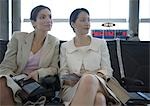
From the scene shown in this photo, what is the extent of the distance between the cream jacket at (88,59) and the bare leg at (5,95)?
528mm

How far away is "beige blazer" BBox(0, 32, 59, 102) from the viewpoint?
261 centimetres

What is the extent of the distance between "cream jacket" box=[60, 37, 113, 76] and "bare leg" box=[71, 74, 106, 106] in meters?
0.39

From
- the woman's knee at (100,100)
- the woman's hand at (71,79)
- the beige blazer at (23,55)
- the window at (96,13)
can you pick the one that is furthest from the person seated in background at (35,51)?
the window at (96,13)

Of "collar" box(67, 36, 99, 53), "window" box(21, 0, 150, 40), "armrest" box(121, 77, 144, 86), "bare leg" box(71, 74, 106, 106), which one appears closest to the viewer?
"bare leg" box(71, 74, 106, 106)

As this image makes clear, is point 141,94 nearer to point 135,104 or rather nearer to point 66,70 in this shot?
point 135,104

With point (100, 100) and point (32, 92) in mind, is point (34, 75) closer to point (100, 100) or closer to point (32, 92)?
point (32, 92)

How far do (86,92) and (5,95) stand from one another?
26.1 inches

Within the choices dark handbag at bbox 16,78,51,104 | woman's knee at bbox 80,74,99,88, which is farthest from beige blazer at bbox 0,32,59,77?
woman's knee at bbox 80,74,99,88

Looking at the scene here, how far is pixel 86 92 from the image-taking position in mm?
2021

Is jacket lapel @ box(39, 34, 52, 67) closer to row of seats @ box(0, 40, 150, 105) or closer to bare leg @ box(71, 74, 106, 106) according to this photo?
row of seats @ box(0, 40, 150, 105)

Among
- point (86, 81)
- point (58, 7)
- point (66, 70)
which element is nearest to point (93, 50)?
point (66, 70)

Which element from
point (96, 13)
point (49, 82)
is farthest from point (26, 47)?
point (96, 13)

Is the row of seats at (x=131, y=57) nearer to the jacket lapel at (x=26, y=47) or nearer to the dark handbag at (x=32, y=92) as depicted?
the jacket lapel at (x=26, y=47)

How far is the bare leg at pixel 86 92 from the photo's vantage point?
2000mm
